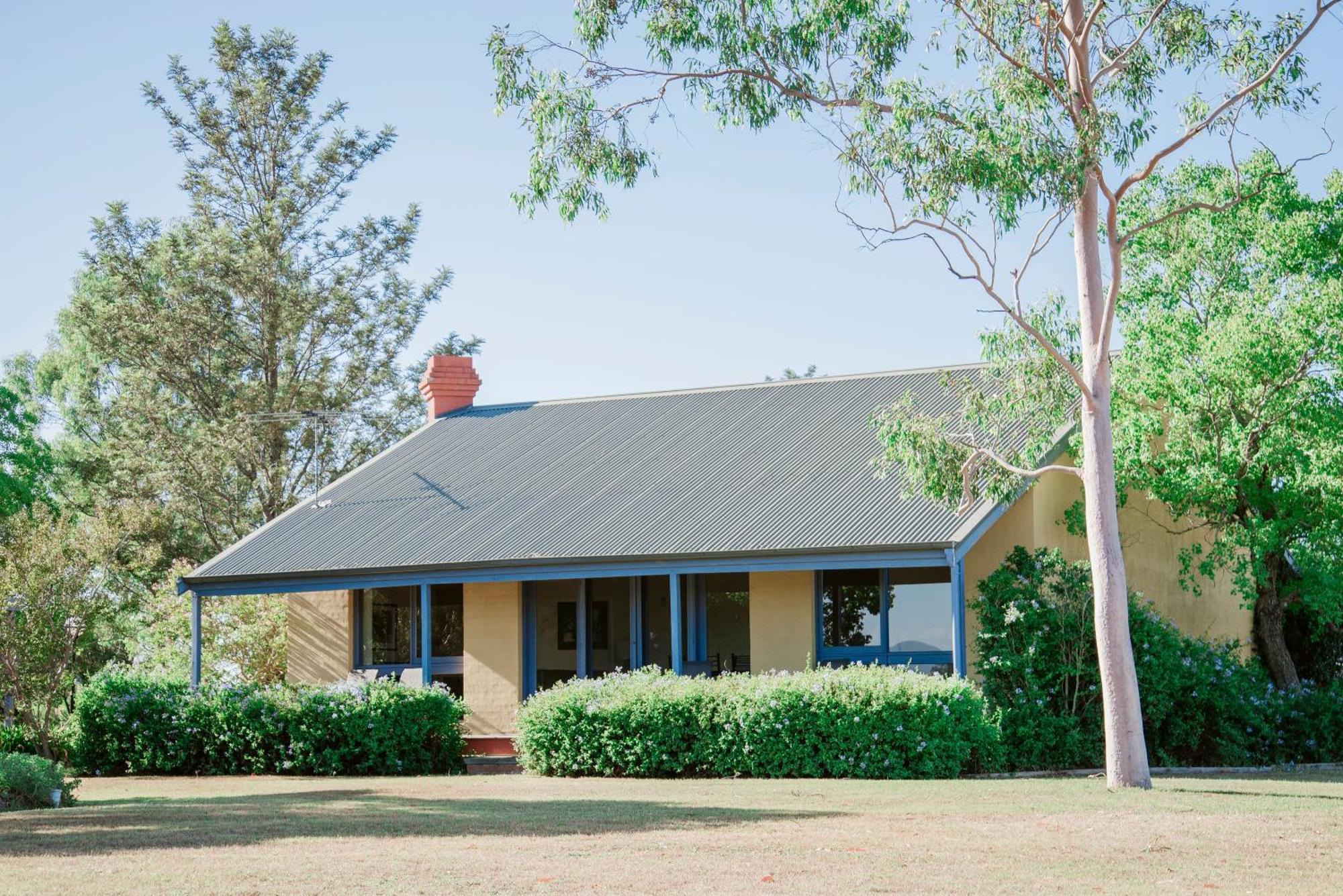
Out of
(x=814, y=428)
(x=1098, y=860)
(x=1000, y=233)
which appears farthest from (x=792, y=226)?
(x=1098, y=860)

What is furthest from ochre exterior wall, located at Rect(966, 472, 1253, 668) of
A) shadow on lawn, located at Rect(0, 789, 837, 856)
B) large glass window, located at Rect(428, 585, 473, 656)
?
large glass window, located at Rect(428, 585, 473, 656)

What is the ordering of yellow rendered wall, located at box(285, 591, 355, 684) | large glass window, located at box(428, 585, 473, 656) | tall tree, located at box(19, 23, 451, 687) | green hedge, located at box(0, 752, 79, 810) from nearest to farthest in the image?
green hedge, located at box(0, 752, 79, 810)
large glass window, located at box(428, 585, 473, 656)
yellow rendered wall, located at box(285, 591, 355, 684)
tall tree, located at box(19, 23, 451, 687)

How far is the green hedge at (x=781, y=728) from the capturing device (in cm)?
1667

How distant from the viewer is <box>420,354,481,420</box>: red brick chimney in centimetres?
2992

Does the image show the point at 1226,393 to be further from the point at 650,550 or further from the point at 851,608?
the point at 650,550

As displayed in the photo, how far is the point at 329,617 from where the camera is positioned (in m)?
25.4

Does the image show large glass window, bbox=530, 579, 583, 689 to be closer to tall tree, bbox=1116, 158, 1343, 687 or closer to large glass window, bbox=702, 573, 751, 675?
large glass window, bbox=702, 573, 751, 675

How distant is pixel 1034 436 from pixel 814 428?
6.03 metres

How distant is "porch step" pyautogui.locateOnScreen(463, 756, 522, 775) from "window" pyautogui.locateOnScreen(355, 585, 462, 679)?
2240 millimetres

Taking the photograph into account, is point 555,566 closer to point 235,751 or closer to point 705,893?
point 235,751

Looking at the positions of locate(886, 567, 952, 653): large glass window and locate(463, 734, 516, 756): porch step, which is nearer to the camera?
locate(886, 567, 952, 653): large glass window

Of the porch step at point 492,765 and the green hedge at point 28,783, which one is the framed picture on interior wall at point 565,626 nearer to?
the porch step at point 492,765

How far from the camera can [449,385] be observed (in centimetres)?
3006

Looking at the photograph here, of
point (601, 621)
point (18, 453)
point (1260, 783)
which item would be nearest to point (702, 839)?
point (1260, 783)
